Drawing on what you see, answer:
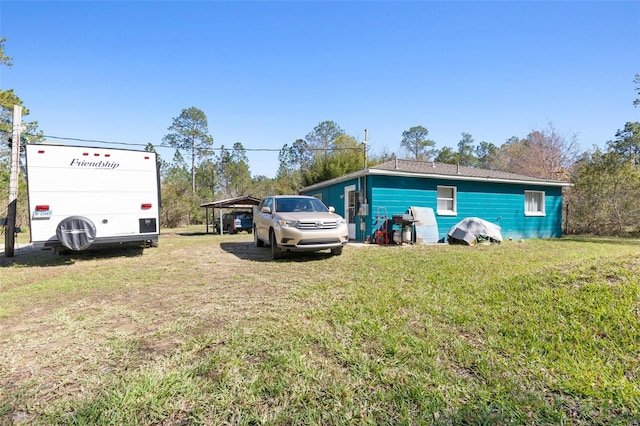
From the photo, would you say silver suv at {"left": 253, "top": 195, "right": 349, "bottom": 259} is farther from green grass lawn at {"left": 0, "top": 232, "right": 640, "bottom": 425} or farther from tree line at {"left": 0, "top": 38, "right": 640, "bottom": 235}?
tree line at {"left": 0, "top": 38, "right": 640, "bottom": 235}

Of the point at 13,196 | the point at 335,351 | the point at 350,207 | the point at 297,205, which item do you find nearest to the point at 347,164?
the point at 350,207

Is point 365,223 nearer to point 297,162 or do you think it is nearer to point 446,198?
point 446,198

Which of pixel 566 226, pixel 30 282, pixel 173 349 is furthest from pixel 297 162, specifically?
pixel 173 349

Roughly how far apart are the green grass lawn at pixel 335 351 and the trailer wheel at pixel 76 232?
1.71m

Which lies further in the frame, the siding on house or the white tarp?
the siding on house

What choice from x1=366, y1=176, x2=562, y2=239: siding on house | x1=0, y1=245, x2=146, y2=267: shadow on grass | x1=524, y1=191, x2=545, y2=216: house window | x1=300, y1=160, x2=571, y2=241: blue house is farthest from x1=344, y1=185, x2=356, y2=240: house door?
x1=524, y1=191, x2=545, y2=216: house window

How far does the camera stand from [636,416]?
5.74ft

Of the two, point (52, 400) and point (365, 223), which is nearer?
point (52, 400)

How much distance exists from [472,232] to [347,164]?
44.6 ft

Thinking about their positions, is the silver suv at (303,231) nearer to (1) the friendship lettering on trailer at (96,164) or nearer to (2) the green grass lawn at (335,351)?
(2) the green grass lawn at (335,351)

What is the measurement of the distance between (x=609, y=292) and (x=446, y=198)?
9052 millimetres

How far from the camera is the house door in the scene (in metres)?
11.8

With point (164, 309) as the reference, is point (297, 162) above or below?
above

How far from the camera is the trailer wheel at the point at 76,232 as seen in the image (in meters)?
6.43
